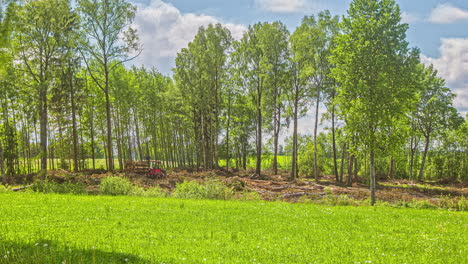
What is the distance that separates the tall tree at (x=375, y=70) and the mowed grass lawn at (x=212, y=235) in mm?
7550

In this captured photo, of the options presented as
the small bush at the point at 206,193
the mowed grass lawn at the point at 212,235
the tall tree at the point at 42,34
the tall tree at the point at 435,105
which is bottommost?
the small bush at the point at 206,193

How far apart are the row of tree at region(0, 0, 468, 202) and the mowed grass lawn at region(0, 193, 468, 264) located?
8834 mm

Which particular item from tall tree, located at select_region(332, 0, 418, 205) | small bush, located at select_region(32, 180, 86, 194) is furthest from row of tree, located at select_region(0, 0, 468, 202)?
small bush, located at select_region(32, 180, 86, 194)

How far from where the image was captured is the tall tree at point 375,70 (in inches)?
778

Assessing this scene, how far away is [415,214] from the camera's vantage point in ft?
51.0

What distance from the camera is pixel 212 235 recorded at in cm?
967

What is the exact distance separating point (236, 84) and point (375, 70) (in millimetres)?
21229

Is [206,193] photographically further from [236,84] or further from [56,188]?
[236,84]

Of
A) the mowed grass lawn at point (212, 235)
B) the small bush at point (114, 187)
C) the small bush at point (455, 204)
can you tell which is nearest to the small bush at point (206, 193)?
the small bush at point (114, 187)

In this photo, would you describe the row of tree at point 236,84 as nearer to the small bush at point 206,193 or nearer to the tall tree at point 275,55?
the tall tree at point 275,55

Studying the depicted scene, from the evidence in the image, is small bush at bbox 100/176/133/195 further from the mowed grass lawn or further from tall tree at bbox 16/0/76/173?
tall tree at bbox 16/0/76/173

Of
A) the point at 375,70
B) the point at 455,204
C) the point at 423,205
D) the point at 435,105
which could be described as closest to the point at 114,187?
the point at 375,70

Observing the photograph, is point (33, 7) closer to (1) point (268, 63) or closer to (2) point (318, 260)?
(1) point (268, 63)

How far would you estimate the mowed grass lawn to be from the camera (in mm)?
7234
